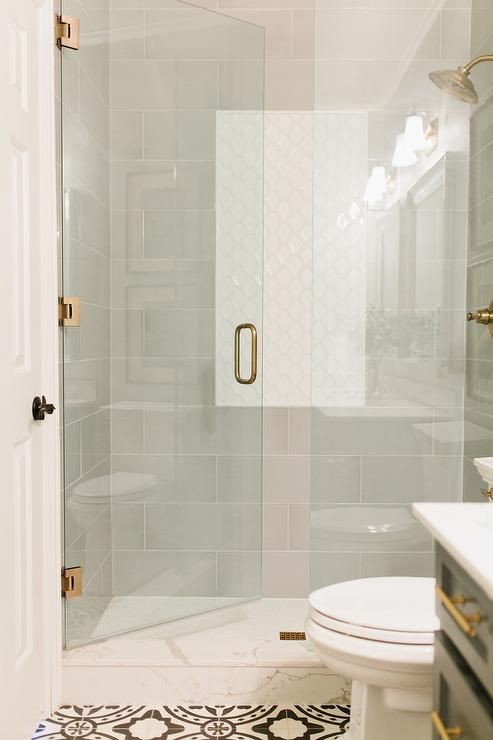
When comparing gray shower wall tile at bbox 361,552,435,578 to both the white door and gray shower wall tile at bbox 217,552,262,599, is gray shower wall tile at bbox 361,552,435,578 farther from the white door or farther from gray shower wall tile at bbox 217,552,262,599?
the white door

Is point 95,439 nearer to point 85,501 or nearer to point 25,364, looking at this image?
point 85,501

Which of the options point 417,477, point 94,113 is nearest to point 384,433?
point 417,477

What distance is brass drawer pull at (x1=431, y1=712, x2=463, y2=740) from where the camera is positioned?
1142 millimetres

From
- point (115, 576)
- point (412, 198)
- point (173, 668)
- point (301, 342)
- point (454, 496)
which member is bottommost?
point (173, 668)

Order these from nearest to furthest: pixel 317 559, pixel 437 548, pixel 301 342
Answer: pixel 437 548
pixel 317 559
pixel 301 342

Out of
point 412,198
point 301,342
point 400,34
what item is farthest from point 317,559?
point 400,34

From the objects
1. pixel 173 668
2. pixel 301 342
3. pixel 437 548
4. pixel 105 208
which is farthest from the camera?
pixel 301 342

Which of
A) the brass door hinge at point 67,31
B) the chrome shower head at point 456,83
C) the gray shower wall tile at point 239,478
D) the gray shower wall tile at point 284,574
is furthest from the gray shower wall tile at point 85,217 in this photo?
the gray shower wall tile at point 284,574

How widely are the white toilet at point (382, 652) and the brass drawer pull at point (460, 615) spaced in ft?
1.34

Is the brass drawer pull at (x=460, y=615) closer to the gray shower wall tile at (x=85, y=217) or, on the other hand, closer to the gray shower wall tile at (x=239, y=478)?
the gray shower wall tile at (x=239, y=478)

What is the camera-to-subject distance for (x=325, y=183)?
2541mm

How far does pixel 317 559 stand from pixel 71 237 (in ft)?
4.74

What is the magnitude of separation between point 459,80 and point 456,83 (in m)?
0.04

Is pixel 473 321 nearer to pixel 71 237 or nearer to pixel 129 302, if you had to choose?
pixel 129 302
